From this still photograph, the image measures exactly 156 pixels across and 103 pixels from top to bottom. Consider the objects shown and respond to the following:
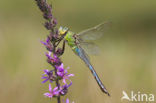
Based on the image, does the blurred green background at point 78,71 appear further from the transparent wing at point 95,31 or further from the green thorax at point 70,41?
the green thorax at point 70,41

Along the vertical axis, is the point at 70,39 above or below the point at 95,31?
below

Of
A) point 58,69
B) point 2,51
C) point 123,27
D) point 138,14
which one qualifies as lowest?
point 58,69

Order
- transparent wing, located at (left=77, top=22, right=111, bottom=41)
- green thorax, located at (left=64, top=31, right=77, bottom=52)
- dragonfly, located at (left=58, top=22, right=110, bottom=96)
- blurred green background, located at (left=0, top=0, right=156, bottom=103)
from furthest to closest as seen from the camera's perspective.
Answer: blurred green background, located at (left=0, top=0, right=156, bottom=103)
transparent wing, located at (left=77, top=22, right=111, bottom=41)
green thorax, located at (left=64, top=31, right=77, bottom=52)
dragonfly, located at (left=58, top=22, right=110, bottom=96)

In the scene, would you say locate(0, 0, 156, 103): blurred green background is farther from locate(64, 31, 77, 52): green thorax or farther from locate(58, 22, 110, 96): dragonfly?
locate(64, 31, 77, 52): green thorax

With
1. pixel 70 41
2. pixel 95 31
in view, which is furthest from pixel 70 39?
pixel 95 31

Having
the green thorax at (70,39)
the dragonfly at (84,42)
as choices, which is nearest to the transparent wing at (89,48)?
the dragonfly at (84,42)

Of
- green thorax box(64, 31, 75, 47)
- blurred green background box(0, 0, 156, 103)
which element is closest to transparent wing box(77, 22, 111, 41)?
blurred green background box(0, 0, 156, 103)

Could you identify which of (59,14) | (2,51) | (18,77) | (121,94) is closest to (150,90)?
(121,94)

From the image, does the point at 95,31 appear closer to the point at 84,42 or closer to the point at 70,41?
the point at 84,42

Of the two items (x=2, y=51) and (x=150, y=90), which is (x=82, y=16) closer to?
(x=2, y=51)
